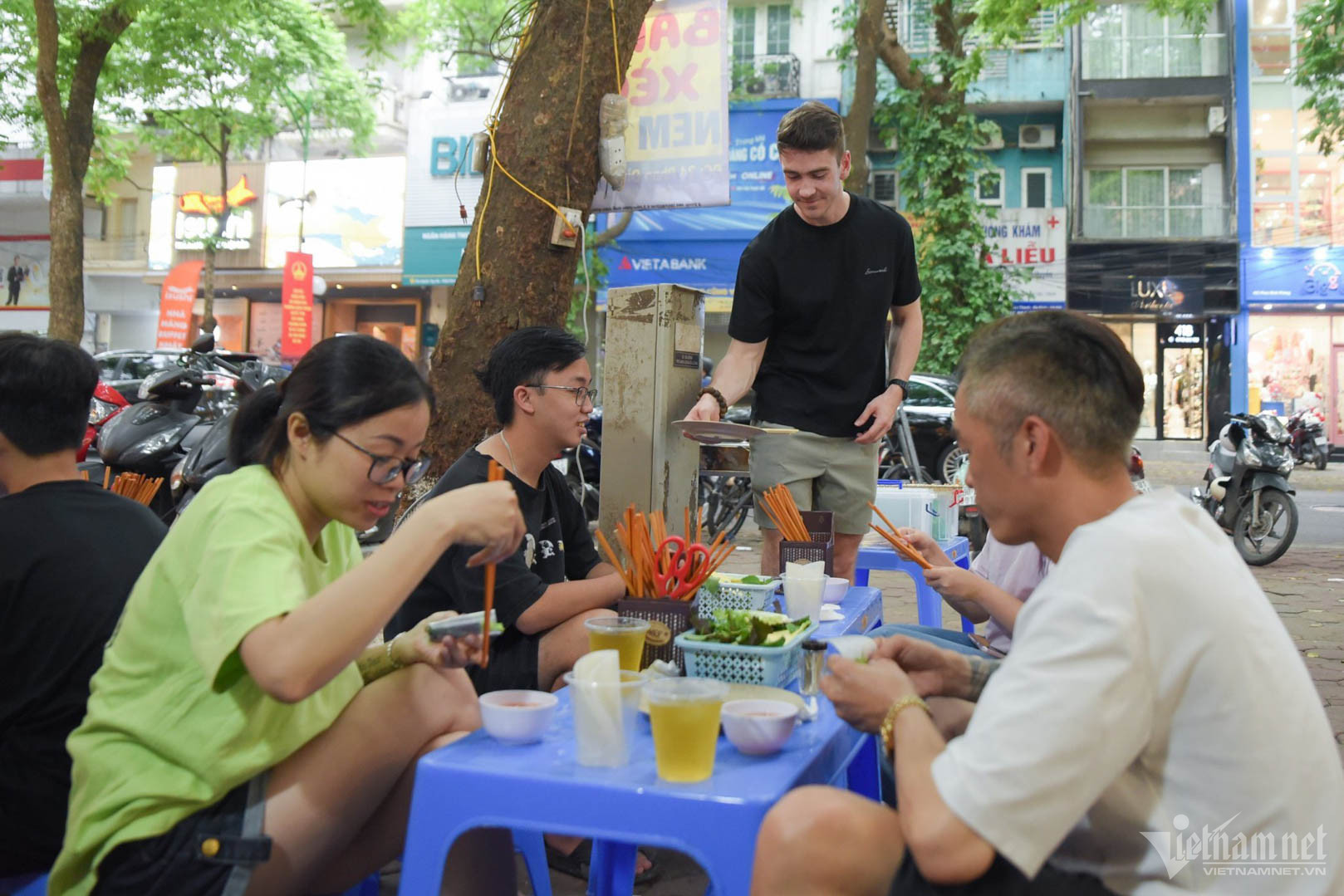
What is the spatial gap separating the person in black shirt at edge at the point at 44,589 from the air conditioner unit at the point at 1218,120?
817 inches

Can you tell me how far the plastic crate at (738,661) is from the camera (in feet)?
5.97

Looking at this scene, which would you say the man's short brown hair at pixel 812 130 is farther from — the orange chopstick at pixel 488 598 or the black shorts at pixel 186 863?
the black shorts at pixel 186 863

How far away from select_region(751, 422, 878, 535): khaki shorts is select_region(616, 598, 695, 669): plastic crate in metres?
1.57

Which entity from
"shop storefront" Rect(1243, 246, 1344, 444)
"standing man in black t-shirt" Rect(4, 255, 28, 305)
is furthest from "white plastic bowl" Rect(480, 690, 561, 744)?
"standing man in black t-shirt" Rect(4, 255, 28, 305)

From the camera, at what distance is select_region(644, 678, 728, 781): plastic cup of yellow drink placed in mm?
1405

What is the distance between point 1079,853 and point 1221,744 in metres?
0.24

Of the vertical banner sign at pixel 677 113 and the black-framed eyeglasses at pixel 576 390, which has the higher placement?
the vertical banner sign at pixel 677 113

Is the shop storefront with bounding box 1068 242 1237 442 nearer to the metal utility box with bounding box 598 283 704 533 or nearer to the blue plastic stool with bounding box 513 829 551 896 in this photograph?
the metal utility box with bounding box 598 283 704 533

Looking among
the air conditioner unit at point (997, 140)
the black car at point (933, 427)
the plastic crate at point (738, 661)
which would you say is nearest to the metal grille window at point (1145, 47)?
the air conditioner unit at point (997, 140)

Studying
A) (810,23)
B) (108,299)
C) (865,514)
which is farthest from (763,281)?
(108,299)

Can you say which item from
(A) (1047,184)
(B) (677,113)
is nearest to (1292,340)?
(A) (1047,184)

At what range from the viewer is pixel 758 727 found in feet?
4.88

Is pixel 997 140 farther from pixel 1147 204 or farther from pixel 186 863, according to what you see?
pixel 186 863

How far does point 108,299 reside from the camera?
2598 cm
